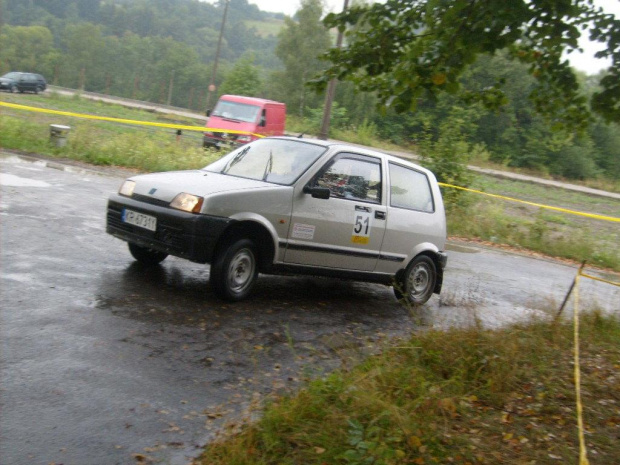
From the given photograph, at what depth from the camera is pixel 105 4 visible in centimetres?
11594

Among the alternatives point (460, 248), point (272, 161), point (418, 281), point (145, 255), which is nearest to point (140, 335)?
point (145, 255)

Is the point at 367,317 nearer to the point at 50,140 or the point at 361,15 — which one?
the point at 361,15

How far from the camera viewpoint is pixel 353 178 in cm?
832

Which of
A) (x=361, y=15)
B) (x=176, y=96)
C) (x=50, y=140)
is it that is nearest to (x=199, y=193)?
(x=361, y=15)

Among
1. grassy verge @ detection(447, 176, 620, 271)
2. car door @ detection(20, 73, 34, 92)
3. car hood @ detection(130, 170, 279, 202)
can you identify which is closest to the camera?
car hood @ detection(130, 170, 279, 202)

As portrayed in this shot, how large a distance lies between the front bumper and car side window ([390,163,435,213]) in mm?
2533

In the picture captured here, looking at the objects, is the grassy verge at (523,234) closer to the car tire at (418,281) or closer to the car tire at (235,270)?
the car tire at (418,281)

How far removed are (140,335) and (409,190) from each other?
4.33 metres

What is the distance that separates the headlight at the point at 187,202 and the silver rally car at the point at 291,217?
0.03 ft

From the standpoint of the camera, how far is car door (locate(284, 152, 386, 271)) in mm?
7723

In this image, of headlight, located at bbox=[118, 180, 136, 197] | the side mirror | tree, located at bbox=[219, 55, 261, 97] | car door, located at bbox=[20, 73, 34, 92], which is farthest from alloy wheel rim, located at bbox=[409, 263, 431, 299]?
car door, located at bbox=[20, 73, 34, 92]

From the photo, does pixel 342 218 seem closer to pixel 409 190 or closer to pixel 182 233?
pixel 409 190

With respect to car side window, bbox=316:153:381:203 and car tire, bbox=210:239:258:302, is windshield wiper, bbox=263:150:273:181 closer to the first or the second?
car side window, bbox=316:153:381:203

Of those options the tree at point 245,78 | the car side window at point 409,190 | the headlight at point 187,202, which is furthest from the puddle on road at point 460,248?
the tree at point 245,78
